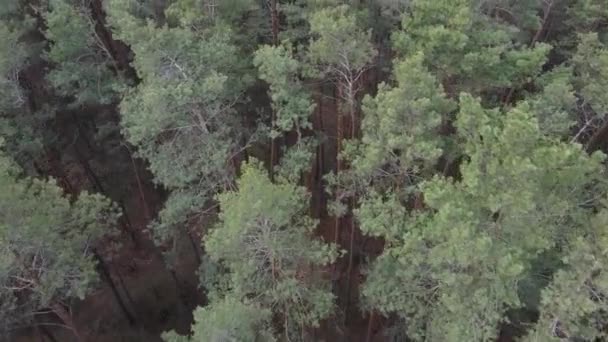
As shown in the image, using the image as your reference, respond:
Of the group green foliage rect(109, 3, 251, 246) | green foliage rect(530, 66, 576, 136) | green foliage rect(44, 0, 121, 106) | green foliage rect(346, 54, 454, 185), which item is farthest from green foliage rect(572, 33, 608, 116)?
green foliage rect(44, 0, 121, 106)

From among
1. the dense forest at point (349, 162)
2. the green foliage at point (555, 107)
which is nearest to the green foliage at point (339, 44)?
the dense forest at point (349, 162)

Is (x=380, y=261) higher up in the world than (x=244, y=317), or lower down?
lower down

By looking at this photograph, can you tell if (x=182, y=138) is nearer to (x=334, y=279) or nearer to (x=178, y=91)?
(x=178, y=91)

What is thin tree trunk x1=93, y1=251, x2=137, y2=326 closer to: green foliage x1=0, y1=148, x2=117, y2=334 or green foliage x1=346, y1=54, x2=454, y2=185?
green foliage x1=0, y1=148, x2=117, y2=334

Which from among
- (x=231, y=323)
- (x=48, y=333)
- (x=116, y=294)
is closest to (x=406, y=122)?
(x=231, y=323)

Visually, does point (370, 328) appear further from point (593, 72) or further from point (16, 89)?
point (16, 89)

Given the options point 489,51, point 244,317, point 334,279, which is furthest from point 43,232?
point 489,51

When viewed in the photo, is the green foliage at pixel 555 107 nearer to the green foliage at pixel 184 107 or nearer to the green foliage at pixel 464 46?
the green foliage at pixel 464 46
